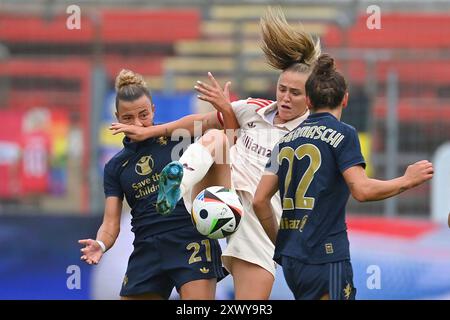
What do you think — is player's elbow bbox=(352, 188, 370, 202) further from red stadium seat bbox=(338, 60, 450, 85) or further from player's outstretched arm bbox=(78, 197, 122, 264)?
red stadium seat bbox=(338, 60, 450, 85)

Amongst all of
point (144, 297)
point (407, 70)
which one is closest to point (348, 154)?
point (144, 297)

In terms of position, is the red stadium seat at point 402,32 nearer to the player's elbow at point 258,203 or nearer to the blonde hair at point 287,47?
the blonde hair at point 287,47

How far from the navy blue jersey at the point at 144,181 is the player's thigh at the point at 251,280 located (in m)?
0.46

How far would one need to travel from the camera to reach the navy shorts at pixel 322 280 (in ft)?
16.2

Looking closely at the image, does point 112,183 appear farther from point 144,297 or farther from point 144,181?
point 144,297

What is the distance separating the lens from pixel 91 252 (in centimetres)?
566

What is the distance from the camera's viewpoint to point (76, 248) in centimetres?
1059

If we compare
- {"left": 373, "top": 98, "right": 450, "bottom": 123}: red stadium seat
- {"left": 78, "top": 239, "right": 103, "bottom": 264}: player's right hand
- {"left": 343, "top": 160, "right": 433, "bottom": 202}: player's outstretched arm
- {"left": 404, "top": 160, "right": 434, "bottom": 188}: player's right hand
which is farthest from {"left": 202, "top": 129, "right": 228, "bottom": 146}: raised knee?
{"left": 373, "top": 98, "right": 450, "bottom": 123}: red stadium seat

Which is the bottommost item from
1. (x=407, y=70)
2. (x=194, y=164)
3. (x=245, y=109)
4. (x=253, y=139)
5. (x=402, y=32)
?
(x=194, y=164)

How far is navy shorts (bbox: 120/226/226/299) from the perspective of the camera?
565cm

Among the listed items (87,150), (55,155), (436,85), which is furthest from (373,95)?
(55,155)

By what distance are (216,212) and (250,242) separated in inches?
25.5
